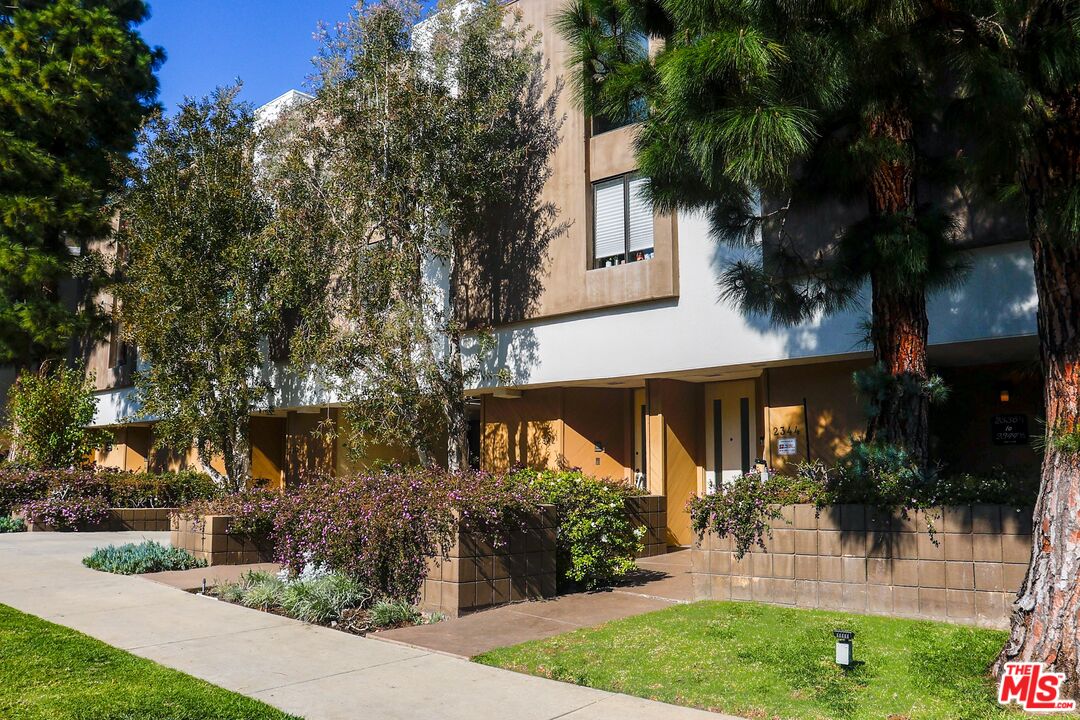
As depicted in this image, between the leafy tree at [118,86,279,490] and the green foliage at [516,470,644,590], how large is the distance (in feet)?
30.5

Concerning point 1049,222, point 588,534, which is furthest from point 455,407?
Answer: point 1049,222

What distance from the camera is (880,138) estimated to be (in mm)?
8914

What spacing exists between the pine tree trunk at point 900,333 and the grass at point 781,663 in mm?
2007

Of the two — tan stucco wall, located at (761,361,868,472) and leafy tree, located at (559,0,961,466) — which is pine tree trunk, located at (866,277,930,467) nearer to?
leafy tree, located at (559,0,961,466)

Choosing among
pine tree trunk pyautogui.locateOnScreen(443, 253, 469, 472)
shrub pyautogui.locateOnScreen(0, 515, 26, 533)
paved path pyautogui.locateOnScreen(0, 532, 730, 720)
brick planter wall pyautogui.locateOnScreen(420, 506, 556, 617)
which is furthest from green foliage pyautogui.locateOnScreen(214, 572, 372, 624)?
shrub pyautogui.locateOnScreen(0, 515, 26, 533)

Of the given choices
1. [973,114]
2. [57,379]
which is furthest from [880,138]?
[57,379]

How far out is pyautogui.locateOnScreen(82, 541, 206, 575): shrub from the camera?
12531 millimetres

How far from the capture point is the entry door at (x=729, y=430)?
619 inches

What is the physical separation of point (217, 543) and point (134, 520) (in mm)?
7823

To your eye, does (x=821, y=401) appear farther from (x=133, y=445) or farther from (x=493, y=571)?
(x=133, y=445)

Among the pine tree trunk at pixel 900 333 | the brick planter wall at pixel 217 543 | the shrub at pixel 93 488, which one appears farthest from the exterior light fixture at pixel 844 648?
the shrub at pixel 93 488

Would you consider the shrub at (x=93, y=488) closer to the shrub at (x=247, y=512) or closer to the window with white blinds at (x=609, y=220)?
the shrub at (x=247, y=512)

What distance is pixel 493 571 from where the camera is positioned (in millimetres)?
9836

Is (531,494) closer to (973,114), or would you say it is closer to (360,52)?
(973,114)
